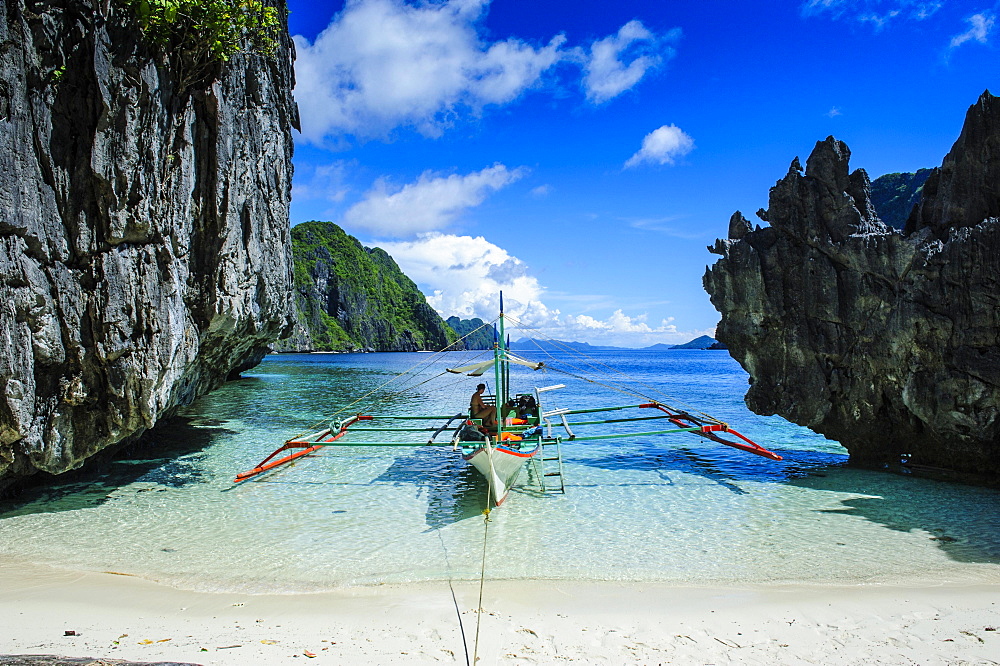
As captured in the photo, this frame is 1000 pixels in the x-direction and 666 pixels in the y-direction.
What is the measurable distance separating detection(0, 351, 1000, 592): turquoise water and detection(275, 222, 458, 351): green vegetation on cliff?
11434 cm

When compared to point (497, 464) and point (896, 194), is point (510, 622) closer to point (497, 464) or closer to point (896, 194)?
point (497, 464)

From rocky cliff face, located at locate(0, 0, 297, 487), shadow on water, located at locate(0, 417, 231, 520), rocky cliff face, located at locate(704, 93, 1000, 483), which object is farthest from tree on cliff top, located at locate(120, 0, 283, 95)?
rocky cliff face, located at locate(704, 93, 1000, 483)

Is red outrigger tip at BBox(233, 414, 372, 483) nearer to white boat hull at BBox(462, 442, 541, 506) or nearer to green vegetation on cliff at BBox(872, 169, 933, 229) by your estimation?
white boat hull at BBox(462, 442, 541, 506)

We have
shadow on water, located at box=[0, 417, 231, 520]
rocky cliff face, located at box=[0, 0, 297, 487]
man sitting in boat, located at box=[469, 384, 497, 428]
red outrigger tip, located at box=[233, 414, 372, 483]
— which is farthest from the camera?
man sitting in boat, located at box=[469, 384, 497, 428]

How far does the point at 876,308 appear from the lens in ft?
44.1

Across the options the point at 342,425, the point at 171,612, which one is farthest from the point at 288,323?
the point at 171,612

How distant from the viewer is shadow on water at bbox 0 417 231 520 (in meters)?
11.1

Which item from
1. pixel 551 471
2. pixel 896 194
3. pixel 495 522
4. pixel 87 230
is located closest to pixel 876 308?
pixel 551 471

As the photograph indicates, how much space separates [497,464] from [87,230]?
9.00m

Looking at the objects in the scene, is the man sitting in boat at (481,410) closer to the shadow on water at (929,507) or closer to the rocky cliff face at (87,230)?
the rocky cliff face at (87,230)

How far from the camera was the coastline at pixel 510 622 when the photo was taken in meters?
5.75

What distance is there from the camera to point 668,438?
20219mm

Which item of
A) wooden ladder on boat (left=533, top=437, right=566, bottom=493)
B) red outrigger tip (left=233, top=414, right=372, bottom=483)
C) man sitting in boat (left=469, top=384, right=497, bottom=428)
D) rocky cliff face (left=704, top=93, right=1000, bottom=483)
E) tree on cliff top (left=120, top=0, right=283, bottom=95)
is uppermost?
tree on cliff top (left=120, top=0, right=283, bottom=95)

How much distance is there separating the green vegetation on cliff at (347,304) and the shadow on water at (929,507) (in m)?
121
